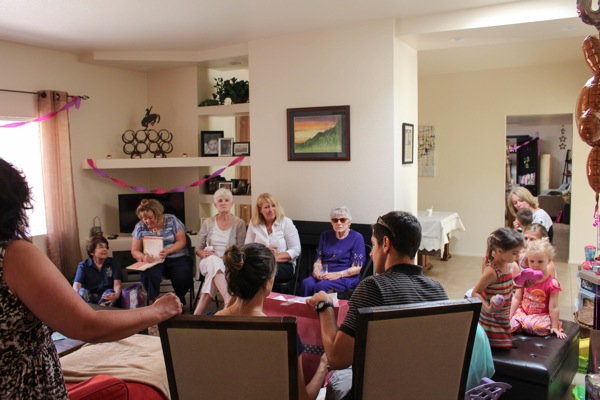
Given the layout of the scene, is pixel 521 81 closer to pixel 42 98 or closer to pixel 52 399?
pixel 42 98

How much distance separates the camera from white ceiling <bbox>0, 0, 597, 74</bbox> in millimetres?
3965

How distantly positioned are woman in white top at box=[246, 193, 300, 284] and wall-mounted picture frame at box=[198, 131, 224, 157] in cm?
168

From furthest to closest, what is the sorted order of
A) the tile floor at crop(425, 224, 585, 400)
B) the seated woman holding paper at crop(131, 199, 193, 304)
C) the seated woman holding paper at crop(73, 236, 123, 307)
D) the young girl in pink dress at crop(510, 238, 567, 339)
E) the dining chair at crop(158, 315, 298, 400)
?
the tile floor at crop(425, 224, 585, 400), the seated woman holding paper at crop(131, 199, 193, 304), the seated woman holding paper at crop(73, 236, 123, 307), the young girl in pink dress at crop(510, 238, 567, 339), the dining chair at crop(158, 315, 298, 400)

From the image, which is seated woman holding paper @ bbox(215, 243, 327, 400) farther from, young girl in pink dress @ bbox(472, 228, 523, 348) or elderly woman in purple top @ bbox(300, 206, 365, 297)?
elderly woman in purple top @ bbox(300, 206, 365, 297)

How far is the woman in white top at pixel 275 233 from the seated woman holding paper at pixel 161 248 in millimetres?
692

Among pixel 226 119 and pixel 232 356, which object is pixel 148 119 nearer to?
pixel 226 119

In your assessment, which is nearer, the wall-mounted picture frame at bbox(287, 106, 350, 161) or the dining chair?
the dining chair

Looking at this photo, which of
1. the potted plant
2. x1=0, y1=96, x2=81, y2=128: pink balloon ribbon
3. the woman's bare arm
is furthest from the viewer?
the potted plant

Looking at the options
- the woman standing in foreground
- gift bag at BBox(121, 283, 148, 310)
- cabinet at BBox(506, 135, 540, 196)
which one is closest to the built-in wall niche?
cabinet at BBox(506, 135, 540, 196)

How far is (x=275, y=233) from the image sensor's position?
14.6 ft

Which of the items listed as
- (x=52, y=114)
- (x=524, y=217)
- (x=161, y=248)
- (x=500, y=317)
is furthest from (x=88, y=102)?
(x=500, y=317)

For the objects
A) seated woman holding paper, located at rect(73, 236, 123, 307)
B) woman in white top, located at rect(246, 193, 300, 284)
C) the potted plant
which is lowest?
seated woman holding paper, located at rect(73, 236, 123, 307)

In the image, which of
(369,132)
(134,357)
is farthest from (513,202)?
(134,357)

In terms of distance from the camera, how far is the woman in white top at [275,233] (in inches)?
173
